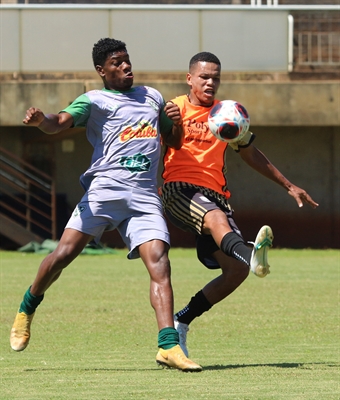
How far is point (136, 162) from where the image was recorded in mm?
7285

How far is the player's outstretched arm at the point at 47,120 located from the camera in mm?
6883

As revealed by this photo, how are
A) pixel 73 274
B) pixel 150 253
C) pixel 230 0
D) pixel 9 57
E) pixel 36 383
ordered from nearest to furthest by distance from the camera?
pixel 36 383, pixel 150 253, pixel 73 274, pixel 9 57, pixel 230 0

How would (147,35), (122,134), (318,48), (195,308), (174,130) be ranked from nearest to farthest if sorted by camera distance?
(122,134) → (174,130) → (195,308) → (147,35) → (318,48)

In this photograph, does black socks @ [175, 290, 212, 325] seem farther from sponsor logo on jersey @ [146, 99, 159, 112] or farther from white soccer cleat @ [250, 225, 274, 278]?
sponsor logo on jersey @ [146, 99, 159, 112]

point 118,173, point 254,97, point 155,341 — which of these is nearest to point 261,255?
point 118,173

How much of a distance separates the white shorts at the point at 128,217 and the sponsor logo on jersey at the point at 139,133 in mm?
382

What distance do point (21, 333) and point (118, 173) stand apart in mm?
1441

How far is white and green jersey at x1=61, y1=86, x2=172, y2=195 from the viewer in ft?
23.9

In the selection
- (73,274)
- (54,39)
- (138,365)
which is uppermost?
(54,39)

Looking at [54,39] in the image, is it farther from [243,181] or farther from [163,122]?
[163,122]

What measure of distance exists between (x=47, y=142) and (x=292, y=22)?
6.57 m

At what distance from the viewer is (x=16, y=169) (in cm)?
2353

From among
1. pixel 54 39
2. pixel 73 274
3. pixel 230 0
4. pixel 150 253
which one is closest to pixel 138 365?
pixel 150 253

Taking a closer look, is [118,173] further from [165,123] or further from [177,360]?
[177,360]
